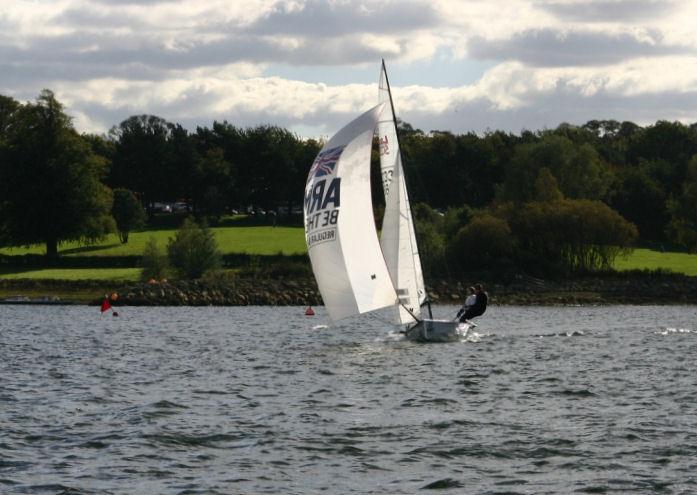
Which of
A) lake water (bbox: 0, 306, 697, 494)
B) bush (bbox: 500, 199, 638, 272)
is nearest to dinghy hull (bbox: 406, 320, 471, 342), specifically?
lake water (bbox: 0, 306, 697, 494)

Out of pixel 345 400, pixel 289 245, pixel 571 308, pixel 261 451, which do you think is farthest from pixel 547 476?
pixel 289 245

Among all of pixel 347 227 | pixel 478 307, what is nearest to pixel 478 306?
pixel 478 307

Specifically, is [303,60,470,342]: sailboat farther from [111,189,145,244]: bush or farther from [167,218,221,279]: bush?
[111,189,145,244]: bush

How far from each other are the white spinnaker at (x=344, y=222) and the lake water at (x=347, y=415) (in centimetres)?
184

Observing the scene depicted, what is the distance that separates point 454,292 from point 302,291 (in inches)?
354

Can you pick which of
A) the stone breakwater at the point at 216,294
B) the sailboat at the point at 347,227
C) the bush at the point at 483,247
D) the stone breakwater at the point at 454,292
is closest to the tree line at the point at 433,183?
the bush at the point at 483,247

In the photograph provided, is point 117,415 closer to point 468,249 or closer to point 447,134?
point 468,249

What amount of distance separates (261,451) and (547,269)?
6336 centimetres

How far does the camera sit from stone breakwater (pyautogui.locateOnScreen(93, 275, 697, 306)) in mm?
74312

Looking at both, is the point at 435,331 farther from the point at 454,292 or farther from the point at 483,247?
the point at 483,247

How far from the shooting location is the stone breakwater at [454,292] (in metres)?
74.3

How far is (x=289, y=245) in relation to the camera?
333 feet

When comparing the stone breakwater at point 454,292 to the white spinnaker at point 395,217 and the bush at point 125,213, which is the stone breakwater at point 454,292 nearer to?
the bush at point 125,213

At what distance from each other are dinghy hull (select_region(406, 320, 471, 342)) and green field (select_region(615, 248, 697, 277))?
4699cm
